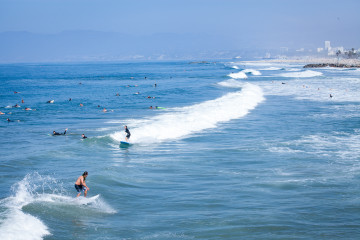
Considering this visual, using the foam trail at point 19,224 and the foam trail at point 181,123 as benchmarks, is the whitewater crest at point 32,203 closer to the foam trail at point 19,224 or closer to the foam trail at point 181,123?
the foam trail at point 19,224

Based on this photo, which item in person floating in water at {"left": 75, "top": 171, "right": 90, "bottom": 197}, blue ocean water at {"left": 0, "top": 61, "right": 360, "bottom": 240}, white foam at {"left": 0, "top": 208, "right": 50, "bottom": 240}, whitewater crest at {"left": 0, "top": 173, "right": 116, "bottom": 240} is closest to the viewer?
white foam at {"left": 0, "top": 208, "right": 50, "bottom": 240}

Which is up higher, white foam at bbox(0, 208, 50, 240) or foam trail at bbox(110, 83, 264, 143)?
foam trail at bbox(110, 83, 264, 143)

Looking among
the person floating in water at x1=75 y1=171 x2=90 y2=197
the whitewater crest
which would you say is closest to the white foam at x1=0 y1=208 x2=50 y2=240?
the whitewater crest

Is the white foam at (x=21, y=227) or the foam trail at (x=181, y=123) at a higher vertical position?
the foam trail at (x=181, y=123)

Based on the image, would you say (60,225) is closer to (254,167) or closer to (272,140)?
(254,167)

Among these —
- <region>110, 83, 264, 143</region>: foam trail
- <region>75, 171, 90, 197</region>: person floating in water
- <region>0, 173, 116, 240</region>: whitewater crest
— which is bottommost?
<region>0, 173, 116, 240</region>: whitewater crest

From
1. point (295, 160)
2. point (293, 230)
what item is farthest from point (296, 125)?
point (293, 230)

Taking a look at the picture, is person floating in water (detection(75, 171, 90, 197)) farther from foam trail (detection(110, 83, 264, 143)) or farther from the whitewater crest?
foam trail (detection(110, 83, 264, 143))

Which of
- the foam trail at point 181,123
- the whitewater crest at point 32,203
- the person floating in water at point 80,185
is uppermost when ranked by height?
the foam trail at point 181,123

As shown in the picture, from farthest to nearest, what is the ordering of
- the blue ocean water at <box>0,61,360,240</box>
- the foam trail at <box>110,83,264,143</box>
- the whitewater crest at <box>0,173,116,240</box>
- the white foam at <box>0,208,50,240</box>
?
the foam trail at <box>110,83,264,143</box>
the blue ocean water at <box>0,61,360,240</box>
the whitewater crest at <box>0,173,116,240</box>
the white foam at <box>0,208,50,240</box>

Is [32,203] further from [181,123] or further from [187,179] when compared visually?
[181,123]

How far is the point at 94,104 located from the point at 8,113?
1054 cm

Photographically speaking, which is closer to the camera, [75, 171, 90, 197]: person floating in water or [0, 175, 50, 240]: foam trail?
[0, 175, 50, 240]: foam trail

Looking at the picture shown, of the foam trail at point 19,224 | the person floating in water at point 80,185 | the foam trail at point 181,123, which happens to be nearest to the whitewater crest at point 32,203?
the foam trail at point 19,224
